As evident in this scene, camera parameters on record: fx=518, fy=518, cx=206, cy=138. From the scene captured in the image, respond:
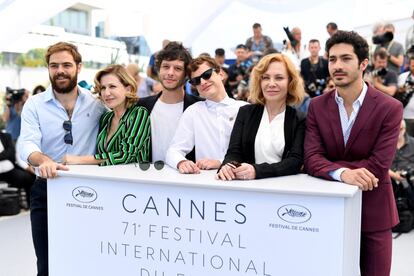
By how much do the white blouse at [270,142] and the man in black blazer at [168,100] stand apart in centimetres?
48

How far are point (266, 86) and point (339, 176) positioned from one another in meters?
0.55

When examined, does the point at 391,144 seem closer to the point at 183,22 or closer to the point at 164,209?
the point at 164,209

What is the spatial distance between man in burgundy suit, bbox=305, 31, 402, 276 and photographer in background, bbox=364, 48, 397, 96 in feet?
11.4

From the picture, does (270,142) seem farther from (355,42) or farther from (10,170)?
(10,170)

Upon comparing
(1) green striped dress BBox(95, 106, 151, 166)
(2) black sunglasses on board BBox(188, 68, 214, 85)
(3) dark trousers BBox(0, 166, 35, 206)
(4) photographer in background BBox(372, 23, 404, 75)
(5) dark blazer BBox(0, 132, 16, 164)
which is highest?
(4) photographer in background BBox(372, 23, 404, 75)

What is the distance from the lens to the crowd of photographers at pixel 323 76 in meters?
5.50

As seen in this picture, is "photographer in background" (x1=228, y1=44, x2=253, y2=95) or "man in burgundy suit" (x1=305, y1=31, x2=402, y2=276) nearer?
"man in burgundy suit" (x1=305, y1=31, x2=402, y2=276)

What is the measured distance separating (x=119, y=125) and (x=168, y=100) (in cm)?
38

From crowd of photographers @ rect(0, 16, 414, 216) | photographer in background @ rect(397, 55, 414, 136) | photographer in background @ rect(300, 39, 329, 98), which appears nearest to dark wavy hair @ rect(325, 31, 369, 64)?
crowd of photographers @ rect(0, 16, 414, 216)

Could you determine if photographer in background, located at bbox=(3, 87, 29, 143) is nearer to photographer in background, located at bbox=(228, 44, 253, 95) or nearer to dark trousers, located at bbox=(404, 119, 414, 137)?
photographer in background, located at bbox=(228, 44, 253, 95)

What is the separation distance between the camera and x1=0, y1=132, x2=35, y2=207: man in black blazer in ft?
20.0

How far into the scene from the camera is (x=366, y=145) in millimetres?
2258

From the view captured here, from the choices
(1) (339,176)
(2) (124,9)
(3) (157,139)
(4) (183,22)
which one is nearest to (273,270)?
(1) (339,176)

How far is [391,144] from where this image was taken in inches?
87.7
